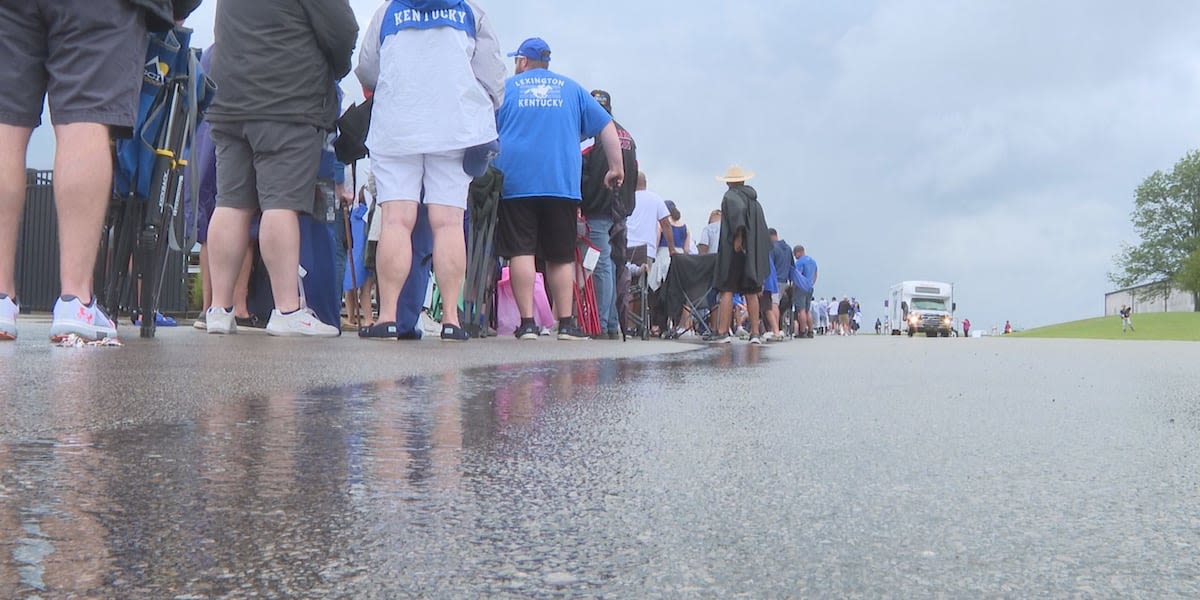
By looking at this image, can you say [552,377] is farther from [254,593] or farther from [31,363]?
[254,593]

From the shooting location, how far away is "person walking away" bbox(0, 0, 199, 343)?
4352 millimetres

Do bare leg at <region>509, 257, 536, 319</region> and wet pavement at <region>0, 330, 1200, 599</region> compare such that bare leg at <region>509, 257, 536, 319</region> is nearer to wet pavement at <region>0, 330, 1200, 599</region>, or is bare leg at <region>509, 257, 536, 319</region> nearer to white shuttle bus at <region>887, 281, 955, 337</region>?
wet pavement at <region>0, 330, 1200, 599</region>

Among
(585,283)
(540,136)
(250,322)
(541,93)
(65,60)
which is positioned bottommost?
(250,322)

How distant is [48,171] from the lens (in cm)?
1631

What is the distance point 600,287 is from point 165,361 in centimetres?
703

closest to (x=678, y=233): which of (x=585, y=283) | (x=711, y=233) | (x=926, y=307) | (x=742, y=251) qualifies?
(x=711, y=233)

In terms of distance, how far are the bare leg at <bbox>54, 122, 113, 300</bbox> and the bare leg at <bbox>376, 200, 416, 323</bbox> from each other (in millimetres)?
2246

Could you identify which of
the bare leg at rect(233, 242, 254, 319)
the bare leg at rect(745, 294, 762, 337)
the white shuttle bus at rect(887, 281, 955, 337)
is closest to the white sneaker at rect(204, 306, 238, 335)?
the bare leg at rect(233, 242, 254, 319)

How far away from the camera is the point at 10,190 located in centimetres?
439

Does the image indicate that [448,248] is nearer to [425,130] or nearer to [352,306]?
[425,130]

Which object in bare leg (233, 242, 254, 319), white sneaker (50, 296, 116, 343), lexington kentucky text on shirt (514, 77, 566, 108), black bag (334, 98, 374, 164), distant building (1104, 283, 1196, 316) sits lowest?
white sneaker (50, 296, 116, 343)

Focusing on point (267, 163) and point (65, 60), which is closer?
point (65, 60)

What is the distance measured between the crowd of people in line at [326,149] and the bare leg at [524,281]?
14mm

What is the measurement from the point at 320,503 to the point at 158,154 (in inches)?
173
